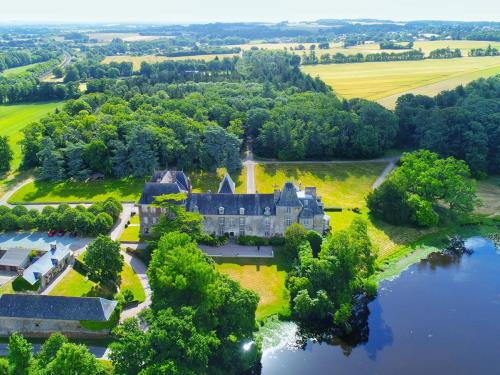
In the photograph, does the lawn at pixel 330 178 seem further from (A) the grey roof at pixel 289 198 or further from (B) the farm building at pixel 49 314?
(B) the farm building at pixel 49 314

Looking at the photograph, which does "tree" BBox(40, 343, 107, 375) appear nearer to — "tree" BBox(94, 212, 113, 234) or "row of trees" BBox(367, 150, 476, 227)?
"tree" BBox(94, 212, 113, 234)

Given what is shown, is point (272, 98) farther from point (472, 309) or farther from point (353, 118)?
point (472, 309)

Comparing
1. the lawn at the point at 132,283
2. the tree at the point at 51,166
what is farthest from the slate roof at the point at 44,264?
the tree at the point at 51,166

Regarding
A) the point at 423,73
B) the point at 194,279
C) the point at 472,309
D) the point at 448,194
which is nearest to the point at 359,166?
the point at 448,194

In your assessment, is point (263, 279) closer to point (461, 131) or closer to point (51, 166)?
point (51, 166)

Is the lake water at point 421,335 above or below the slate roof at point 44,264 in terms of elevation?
below

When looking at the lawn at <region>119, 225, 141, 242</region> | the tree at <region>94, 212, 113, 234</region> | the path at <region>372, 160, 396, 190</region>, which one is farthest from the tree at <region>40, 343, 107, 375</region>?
the path at <region>372, 160, 396, 190</region>
